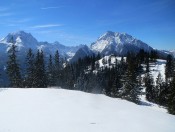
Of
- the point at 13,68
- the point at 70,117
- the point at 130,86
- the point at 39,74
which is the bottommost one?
the point at 130,86

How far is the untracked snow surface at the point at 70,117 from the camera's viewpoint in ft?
41.4

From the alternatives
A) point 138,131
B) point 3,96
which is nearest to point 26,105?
point 3,96

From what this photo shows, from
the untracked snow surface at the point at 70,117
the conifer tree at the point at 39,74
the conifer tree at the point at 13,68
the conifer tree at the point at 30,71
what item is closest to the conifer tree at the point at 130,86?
the conifer tree at the point at 39,74

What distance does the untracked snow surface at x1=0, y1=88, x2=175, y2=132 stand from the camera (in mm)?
12617

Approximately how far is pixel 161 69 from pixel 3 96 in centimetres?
14413

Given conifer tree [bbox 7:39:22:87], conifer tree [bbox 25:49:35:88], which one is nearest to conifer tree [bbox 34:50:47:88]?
conifer tree [bbox 25:49:35:88]

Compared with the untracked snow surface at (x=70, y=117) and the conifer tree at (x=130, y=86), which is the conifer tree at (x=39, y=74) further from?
the untracked snow surface at (x=70, y=117)

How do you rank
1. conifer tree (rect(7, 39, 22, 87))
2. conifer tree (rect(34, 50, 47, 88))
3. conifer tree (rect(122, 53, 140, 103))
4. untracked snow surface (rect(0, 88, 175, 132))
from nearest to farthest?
1. untracked snow surface (rect(0, 88, 175, 132))
2. conifer tree (rect(122, 53, 140, 103))
3. conifer tree (rect(7, 39, 22, 87))
4. conifer tree (rect(34, 50, 47, 88))

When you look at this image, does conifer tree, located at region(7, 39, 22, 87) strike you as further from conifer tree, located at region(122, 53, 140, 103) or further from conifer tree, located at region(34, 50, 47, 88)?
conifer tree, located at region(122, 53, 140, 103)

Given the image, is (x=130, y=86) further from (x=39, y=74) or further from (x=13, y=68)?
(x=13, y=68)

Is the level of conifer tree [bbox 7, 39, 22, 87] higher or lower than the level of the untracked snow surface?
higher

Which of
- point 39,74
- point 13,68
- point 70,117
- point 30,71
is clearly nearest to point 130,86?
point 39,74

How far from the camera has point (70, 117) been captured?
1472 centimetres

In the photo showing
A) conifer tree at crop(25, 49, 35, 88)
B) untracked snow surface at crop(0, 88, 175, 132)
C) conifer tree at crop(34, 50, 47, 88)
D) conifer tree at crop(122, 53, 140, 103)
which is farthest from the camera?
conifer tree at crop(25, 49, 35, 88)
